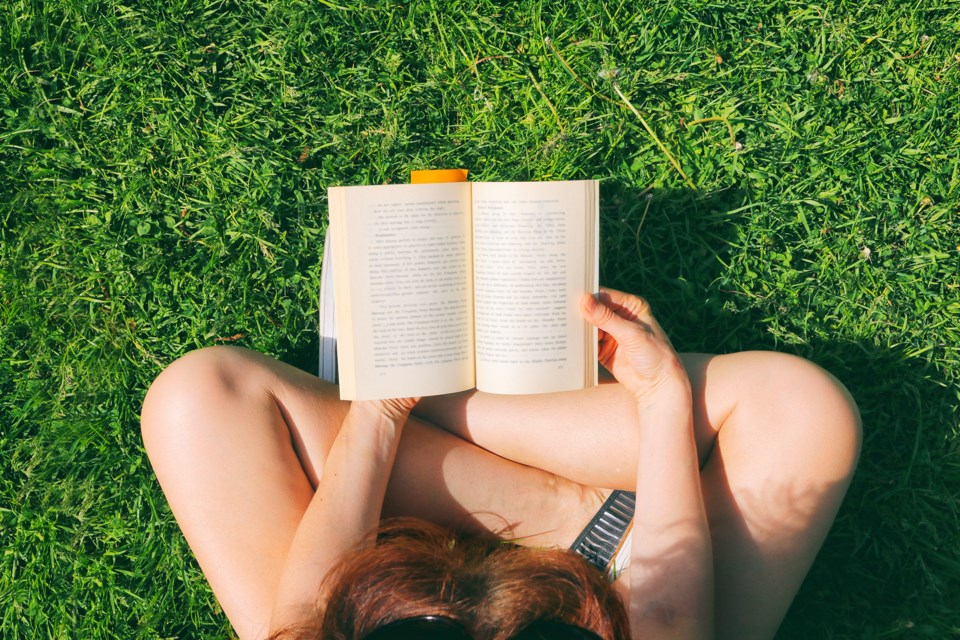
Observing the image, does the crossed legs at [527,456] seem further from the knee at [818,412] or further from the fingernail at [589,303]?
the fingernail at [589,303]

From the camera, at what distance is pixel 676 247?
2.50 meters

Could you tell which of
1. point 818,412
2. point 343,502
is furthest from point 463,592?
point 818,412

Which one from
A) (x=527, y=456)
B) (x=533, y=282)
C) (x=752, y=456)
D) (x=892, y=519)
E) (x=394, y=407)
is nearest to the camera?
(x=533, y=282)

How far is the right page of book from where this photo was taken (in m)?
1.64

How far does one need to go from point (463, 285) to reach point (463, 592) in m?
0.71

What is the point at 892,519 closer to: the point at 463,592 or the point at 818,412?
the point at 818,412

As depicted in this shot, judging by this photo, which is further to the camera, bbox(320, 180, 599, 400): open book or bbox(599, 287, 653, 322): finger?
bbox(599, 287, 653, 322): finger

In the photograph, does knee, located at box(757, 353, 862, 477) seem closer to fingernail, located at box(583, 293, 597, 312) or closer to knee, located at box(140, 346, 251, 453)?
fingernail, located at box(583, 293, 597, 312)

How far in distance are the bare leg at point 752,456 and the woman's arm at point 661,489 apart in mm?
121

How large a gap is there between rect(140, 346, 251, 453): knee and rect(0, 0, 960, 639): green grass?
610mm

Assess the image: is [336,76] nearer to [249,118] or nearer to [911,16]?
[249,118]

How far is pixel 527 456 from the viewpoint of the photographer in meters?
2.05

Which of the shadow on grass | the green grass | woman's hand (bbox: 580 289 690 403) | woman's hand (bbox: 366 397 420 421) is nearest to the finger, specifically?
woman's hand (bbox: 580 289 690 403)

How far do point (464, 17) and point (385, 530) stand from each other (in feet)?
5.85
